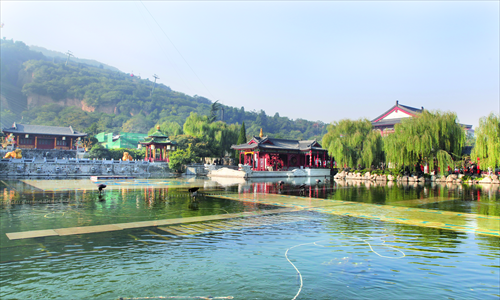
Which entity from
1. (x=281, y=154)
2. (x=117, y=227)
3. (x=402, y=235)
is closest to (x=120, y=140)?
(x=281, y=154)

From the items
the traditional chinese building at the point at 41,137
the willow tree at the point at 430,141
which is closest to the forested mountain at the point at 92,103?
the traditional chinese building at the point at 41,137

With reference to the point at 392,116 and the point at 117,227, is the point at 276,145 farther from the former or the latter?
the point at 117,227

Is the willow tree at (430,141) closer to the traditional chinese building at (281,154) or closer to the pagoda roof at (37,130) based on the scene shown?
the traditional chinese building at (281,154)

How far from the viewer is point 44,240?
695 cm

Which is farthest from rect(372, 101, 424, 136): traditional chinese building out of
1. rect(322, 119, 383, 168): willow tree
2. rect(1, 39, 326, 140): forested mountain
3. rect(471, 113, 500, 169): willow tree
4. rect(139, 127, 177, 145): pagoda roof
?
rect(1, 39, 326, 140): forested mountain

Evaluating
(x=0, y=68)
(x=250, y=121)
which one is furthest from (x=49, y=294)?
(x=0, y=68)

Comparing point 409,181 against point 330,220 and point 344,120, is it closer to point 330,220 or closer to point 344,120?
point 344,120

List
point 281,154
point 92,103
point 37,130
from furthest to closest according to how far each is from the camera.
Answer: point 92,103 < point 37,130 < point 281,154

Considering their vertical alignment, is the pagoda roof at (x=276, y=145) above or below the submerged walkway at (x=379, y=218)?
above

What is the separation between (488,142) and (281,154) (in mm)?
23909

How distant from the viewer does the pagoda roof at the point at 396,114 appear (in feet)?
152

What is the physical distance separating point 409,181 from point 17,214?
1241 inches

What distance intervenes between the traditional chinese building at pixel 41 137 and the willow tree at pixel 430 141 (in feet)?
145

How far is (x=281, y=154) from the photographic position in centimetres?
4503
